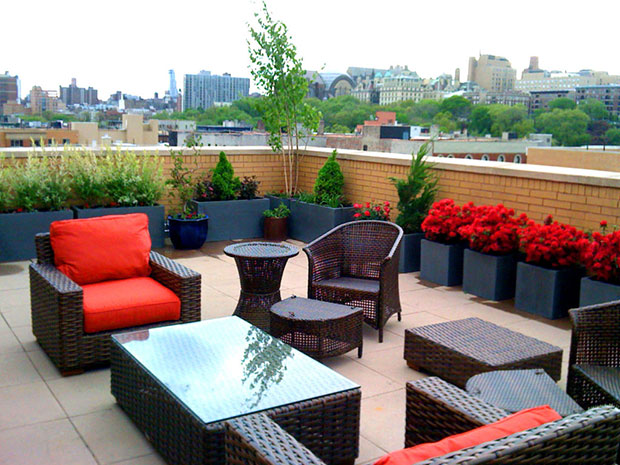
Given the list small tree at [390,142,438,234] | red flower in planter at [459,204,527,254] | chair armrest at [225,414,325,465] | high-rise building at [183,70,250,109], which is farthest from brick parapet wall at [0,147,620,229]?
high-rise building at [183,70,250,109]

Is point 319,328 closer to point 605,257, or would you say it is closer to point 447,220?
point 605,257

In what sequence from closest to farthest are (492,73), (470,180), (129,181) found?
(470,180) < (129,181) < (492,73)

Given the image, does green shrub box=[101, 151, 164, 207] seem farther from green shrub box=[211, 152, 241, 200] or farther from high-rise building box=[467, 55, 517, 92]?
high-rise building box=[467, 55, 517, 92]

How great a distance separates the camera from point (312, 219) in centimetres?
881

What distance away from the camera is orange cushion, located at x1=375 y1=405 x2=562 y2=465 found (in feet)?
5.95

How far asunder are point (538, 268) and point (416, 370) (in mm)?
2017

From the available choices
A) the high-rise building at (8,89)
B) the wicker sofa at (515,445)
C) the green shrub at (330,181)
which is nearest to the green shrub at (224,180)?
the green shrub at (330,181)

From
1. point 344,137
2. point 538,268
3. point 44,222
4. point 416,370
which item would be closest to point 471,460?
point 416,370

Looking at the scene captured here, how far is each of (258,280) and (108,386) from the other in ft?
4.69

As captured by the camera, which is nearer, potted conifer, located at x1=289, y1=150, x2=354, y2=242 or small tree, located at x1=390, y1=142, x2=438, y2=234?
small tree, located at x1=390, y1=142, x2=438, y2=234

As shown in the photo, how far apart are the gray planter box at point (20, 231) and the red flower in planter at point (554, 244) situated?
17.8 ft

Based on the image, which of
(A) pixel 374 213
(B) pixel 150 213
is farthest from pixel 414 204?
(B) pixel 150 213

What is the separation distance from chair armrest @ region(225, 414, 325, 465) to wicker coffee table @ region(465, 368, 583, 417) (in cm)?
141

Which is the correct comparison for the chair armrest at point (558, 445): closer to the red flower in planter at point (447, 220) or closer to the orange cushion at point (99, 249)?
the orange cushion at point (99, 249)
